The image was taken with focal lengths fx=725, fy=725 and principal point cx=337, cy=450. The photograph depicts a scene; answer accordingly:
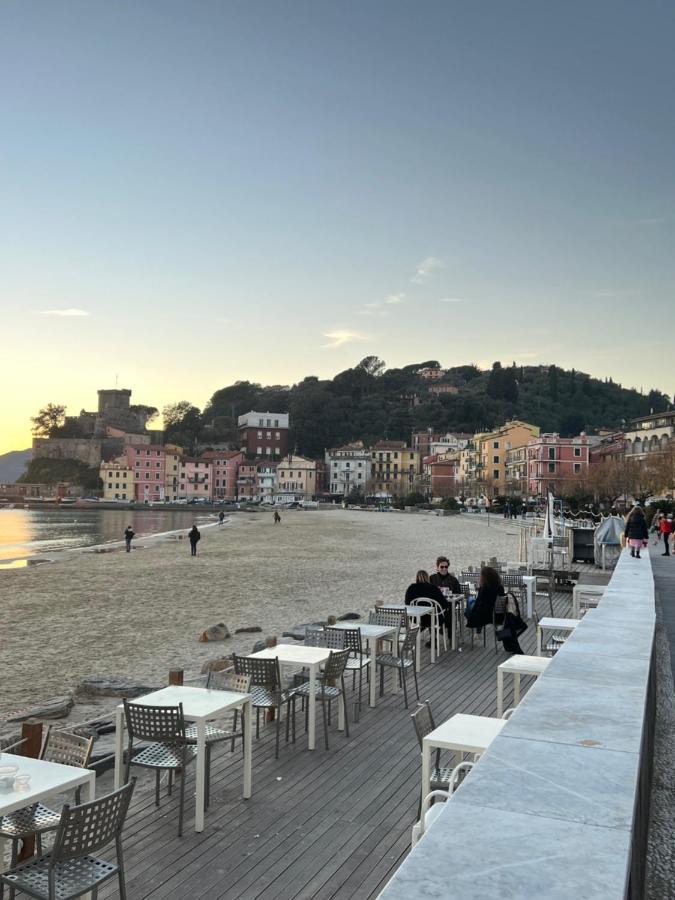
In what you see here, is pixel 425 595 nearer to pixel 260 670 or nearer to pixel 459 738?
pixel 260 670

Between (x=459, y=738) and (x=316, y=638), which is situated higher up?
(x=459, y=738)

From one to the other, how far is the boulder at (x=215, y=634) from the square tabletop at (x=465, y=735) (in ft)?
30.8

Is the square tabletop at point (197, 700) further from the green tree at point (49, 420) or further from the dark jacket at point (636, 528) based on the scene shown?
the green tree at point (49, 420)

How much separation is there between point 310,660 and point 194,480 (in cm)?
11618

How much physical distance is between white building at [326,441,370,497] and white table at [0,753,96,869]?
382 feet

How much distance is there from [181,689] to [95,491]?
132 metres

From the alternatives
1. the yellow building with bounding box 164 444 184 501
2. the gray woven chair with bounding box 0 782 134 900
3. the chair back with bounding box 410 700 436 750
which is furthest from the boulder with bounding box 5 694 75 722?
the yellow building with bounding box 164 444 184 501

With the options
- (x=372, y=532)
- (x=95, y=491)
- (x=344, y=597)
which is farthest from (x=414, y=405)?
(x=344, y=597)

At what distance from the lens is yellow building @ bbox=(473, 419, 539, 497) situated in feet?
320

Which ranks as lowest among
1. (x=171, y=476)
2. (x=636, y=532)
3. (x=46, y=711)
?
(x=46, y=711)

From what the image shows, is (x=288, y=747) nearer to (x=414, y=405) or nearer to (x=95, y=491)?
(x=95, y=491)

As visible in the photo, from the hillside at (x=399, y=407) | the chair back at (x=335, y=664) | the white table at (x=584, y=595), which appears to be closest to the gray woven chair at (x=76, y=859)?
the chair back at (x=335, y=664)

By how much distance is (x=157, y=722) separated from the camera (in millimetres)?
5211

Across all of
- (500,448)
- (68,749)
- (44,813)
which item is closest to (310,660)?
(68,749)
